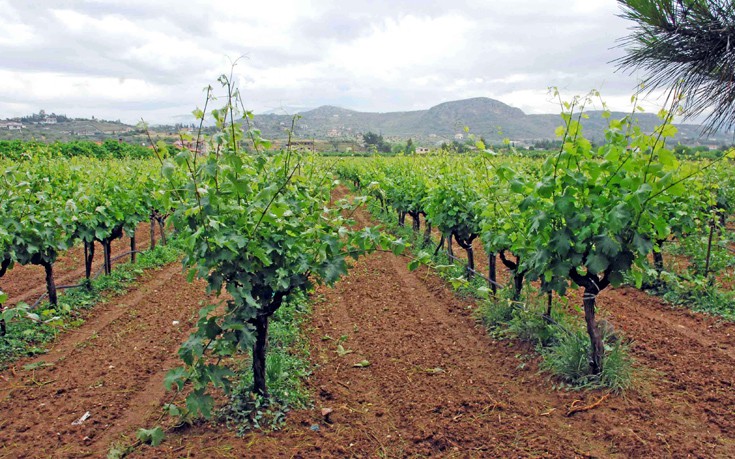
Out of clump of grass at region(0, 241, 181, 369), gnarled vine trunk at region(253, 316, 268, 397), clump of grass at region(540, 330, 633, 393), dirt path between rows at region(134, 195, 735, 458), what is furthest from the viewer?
clump of grass at region(0, 241, 181, 369)

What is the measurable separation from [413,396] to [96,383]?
3.38 metres

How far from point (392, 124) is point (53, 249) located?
10606cm

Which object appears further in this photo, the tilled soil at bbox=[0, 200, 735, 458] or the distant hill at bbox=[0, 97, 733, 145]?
the distant hill at bbox=[0, 97, 733, 145]

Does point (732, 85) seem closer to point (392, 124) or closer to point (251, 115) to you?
point (251, 115)

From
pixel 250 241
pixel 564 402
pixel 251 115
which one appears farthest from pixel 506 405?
pixel 251 115

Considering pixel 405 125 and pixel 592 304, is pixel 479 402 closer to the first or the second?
pixel 592 304

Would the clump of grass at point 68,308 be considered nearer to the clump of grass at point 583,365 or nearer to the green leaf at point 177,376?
the green leaf at point 177,376

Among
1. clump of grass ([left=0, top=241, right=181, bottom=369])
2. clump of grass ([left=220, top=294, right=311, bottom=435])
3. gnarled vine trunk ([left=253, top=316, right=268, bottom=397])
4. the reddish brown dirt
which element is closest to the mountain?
the reddish brown dirt

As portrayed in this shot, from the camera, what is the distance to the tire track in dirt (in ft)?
13.7

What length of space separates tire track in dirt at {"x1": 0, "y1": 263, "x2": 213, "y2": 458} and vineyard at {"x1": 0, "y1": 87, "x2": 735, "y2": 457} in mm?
28

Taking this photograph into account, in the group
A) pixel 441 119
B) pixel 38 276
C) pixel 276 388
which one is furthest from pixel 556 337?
pixel 441 119

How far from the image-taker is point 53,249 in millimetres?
6938

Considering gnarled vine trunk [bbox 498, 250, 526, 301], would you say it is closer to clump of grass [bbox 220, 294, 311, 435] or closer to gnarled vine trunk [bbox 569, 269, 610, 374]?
gnarled vine trunk [bbox 569, 269, 610, 374]

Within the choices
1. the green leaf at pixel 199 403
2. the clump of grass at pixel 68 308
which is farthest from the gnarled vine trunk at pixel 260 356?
the clump of grass at pixel 68 308
